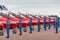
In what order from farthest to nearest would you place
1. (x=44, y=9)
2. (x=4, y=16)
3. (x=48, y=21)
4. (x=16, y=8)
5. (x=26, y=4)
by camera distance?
(x=44, y=9) → (x=26, y=4) → (x=16, y=8) → (x=48, y=21) → (x=4, y=16)

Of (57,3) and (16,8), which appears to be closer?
(16,8)

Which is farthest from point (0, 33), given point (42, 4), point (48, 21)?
point (42, 4)

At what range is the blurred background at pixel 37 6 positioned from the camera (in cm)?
2216

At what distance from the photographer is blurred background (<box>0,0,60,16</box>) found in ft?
72.7

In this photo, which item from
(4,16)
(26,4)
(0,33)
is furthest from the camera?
(26,4)

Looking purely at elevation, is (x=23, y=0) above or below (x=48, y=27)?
above

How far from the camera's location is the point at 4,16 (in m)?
15.4

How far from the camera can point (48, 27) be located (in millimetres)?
18453

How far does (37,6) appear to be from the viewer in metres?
25.0

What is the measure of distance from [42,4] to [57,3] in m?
1.93

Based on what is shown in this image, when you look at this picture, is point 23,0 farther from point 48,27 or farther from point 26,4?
point 48,27

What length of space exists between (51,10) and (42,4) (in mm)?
1140

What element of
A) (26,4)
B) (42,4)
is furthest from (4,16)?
(42,4)

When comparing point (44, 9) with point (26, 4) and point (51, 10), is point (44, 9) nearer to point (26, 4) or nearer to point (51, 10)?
point (51, 10)
